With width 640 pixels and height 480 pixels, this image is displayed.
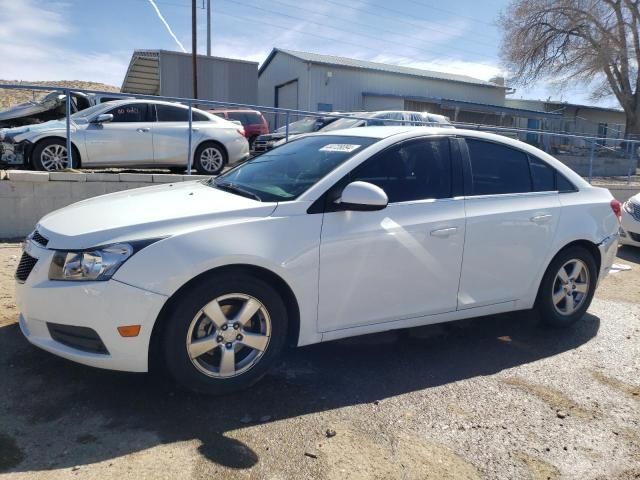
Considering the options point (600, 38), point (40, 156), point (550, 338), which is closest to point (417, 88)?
point (600, 38)

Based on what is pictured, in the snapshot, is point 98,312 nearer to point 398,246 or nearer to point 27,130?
point 398,246

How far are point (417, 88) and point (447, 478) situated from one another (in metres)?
29.8

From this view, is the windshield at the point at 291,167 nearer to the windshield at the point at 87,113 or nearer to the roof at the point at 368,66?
the windshield at the point at 87,113

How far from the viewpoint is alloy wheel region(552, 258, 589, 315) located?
445 cm

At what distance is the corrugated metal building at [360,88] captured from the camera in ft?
88.0

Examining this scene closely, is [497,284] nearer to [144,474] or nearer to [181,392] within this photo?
[181,392]

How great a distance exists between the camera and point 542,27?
107 ft

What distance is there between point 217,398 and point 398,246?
1486mm

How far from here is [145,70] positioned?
28516mm

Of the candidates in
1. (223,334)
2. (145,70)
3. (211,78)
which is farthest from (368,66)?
(223,334)

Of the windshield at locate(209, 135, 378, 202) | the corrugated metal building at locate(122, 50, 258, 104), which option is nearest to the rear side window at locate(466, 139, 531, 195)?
the windshield at locate(209, 135, 378, 202)

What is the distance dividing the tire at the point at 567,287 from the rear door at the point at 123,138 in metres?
7.02

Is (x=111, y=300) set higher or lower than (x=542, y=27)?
lower

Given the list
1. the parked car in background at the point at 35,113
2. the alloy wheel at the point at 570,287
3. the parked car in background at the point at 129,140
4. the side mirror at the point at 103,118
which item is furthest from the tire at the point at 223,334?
the parked car in background at the point at 35,113
